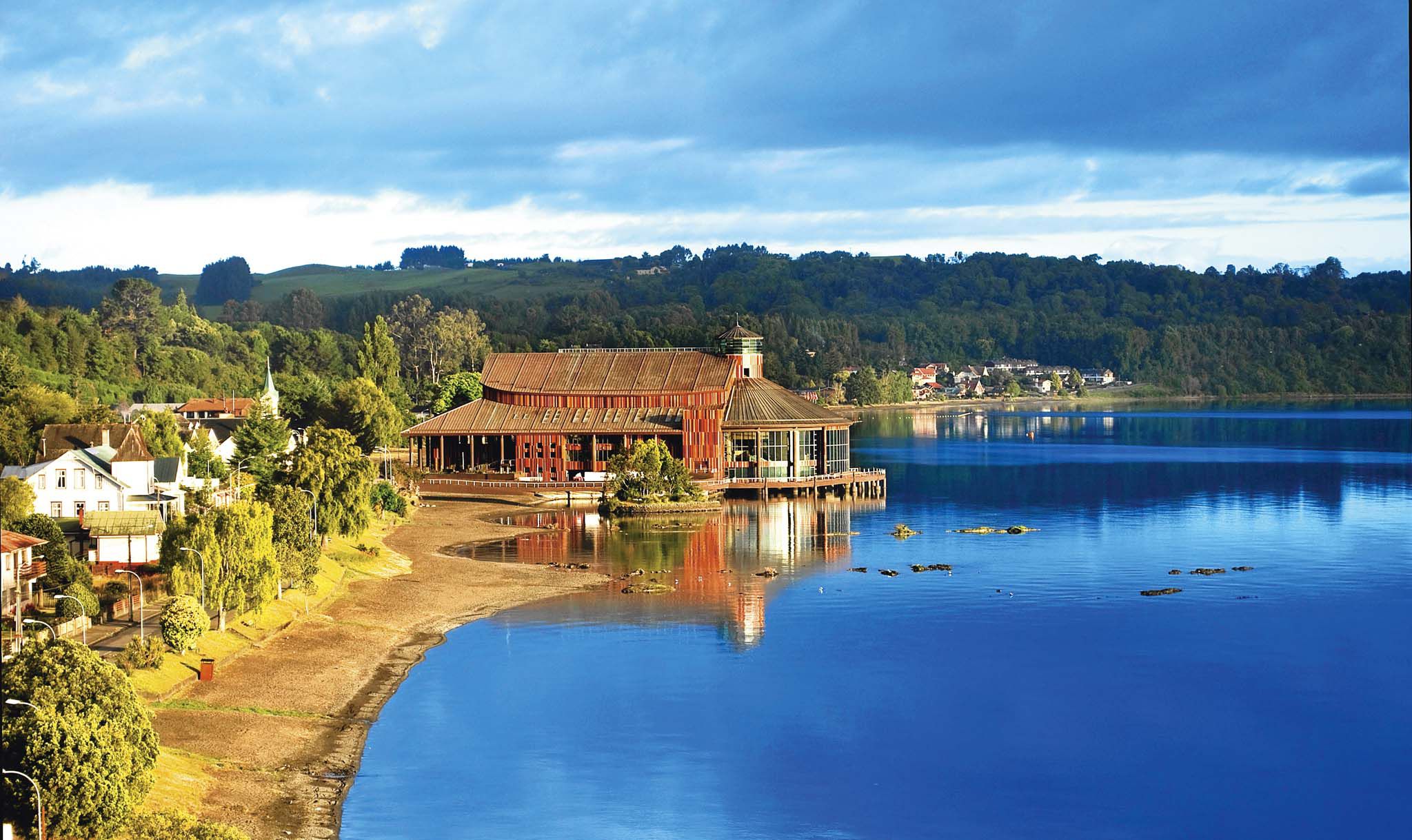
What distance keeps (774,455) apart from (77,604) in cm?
6523

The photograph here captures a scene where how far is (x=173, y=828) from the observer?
33.2m

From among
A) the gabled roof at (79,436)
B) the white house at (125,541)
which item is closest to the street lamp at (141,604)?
the white house at (125,541)

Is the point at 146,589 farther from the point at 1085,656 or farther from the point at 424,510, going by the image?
the point at 424,510

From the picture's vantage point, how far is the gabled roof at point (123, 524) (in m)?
62.9

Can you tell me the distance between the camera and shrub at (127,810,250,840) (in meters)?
32.4

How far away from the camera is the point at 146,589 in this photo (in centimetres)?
5797

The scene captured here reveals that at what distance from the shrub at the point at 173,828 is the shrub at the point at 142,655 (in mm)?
12565

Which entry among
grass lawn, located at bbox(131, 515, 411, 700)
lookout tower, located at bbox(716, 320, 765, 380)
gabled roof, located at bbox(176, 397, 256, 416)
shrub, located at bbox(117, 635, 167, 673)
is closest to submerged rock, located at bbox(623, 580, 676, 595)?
grass lawn, located at bbox(131, 515, 411, 700)

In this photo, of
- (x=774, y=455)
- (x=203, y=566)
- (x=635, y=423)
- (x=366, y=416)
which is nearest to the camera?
(x=203, y=566)

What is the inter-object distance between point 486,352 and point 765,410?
89.9 m

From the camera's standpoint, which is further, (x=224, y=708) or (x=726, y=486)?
(x=726, y=486)

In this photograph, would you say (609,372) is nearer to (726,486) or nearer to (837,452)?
(726,486)

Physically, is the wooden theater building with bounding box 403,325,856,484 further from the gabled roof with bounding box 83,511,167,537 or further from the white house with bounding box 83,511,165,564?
the white house with bounding box 83,511,165,564

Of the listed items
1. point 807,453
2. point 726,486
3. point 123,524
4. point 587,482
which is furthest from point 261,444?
point 807,453
